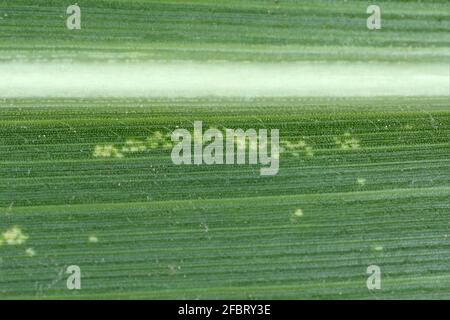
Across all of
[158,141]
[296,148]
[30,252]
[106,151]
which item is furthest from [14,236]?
[296,148]

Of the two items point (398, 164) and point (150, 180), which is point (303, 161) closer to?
point (398, 164)

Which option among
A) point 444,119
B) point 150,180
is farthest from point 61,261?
point 444,119

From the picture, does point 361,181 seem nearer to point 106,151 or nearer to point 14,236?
point 106,151

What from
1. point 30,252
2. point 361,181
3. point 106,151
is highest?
point 106,151

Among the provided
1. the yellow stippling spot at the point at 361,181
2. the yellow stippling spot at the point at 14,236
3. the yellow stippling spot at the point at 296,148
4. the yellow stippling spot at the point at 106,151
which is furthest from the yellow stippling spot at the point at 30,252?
the yellow stippling spot at the point at 361,181

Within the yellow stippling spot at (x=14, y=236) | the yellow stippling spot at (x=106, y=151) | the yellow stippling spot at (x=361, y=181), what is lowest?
the yellow stippling spot at (x=14, y=236)

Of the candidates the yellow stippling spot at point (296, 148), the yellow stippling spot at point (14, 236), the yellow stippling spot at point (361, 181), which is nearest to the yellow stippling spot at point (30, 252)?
the yellow stippling spot at point (14, 236)

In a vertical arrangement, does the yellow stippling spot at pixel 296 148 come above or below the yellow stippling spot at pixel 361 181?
above

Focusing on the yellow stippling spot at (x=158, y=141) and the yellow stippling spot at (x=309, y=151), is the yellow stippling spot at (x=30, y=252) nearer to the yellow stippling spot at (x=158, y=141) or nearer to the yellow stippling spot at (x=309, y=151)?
the yellow stippling spot at (x=158, y=141)

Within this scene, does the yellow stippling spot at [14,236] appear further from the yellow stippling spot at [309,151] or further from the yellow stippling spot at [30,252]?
the yellow stippling spot at [309,151]
